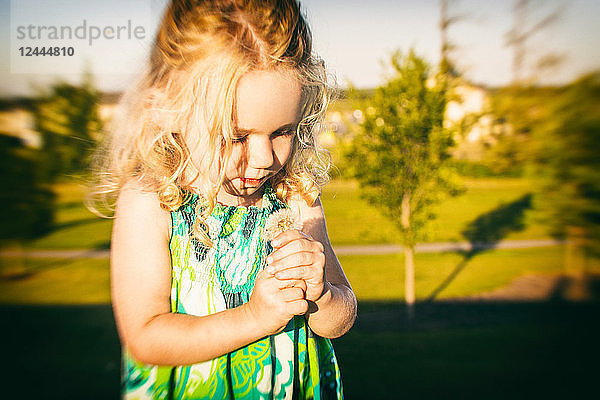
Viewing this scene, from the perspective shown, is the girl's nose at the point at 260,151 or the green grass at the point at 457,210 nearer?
the girl's nose at the point at 260,151

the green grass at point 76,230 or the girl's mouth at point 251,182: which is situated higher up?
the girl's mouth at point 251,182

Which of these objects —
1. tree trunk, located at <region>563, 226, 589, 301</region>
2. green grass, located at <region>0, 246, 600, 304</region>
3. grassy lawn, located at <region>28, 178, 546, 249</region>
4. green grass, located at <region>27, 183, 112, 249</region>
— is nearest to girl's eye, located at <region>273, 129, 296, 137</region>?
grassy lawn, located at <region>28, 178, 546, 249</region>

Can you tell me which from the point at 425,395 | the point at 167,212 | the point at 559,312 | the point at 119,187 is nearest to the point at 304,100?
the point at 167,212

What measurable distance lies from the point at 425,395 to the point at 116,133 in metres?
4.98

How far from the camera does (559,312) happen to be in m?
8.16

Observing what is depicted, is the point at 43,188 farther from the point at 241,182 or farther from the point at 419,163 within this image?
the point at 241,182

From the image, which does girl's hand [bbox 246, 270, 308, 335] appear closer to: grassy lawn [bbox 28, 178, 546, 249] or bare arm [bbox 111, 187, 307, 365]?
bare arm [bbox 111, 187, 307, 365]

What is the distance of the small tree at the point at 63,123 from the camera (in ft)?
→ 20.9

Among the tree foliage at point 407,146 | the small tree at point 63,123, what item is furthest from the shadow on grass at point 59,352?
the tree foliage at point 407,146

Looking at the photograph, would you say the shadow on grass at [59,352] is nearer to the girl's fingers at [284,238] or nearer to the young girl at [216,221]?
the young girl at [216,221]

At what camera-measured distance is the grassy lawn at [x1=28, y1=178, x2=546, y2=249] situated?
39.3ft

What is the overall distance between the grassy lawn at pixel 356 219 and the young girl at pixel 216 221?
6054mm

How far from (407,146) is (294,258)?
5.65 m

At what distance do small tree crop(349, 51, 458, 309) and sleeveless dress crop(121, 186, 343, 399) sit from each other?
209 inches
